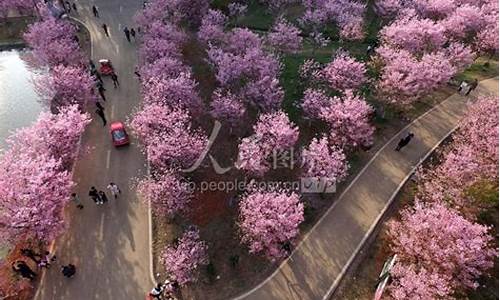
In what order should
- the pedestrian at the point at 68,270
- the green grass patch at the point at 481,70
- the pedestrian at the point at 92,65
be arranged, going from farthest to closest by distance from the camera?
the green grass patch at the point at 481,70
the pedestrian at the point at 92,65
the pedestrian at the point at 68,270

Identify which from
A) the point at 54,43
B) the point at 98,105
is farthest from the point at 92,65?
the point at 98,105

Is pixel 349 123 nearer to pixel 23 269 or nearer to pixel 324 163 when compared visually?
pixel 324 163

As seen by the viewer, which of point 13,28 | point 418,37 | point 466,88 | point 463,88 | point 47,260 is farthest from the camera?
point 13,28

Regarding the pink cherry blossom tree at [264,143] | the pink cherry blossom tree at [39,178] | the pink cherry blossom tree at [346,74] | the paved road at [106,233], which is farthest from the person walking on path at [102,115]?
the pink cherry blossom tree at [346,74]

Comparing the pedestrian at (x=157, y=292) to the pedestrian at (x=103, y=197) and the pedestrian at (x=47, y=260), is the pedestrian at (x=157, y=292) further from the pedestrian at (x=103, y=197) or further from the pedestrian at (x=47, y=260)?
the pedestrian at (x=103, y=197)

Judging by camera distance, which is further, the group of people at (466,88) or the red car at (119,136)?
the group of people at (466,88)

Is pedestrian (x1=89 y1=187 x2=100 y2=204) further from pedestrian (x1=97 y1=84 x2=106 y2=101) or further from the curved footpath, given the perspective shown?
the curved footpath

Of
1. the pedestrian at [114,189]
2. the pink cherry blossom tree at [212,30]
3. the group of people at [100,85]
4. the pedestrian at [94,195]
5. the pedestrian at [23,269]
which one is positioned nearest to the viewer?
the pedestrian at [23,269]
